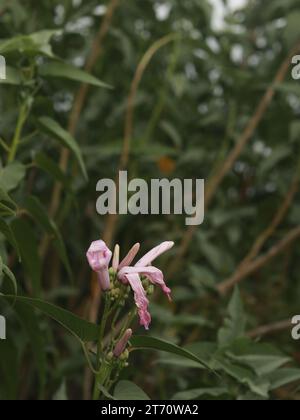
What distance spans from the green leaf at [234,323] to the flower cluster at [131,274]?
0.29 meters

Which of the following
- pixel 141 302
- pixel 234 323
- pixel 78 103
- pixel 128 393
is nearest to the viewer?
pixel 141 302

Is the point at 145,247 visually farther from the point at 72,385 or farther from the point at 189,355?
the point at 189,355

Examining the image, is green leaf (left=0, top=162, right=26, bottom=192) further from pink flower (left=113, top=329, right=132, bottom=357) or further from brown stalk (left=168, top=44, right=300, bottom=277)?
brown stalk (left=168, top=44, right=300, bottom=277)

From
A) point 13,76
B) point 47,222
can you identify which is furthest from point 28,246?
point 13,76

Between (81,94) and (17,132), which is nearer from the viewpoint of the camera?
(17,132)

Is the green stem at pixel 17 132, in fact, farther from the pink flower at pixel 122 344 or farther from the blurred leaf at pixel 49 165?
the pink flower at pixel 122 344

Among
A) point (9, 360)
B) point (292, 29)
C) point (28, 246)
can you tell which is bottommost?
point (9, 360)

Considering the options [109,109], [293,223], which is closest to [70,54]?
[109,109]

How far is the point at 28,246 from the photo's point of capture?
42.6 inches

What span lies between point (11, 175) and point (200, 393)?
352mm

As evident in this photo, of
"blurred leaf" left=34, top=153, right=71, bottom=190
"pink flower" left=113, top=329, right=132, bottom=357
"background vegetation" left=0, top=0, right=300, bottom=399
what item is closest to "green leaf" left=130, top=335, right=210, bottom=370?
"pink flower" left=113, top=329, right=132, bottom=357

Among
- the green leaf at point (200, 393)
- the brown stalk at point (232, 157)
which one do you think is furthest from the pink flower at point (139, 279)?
the brown stalk at point (232, 157)

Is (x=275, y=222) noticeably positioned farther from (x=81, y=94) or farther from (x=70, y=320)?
(x=70, y=320)

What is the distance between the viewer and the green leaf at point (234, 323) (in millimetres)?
1129
